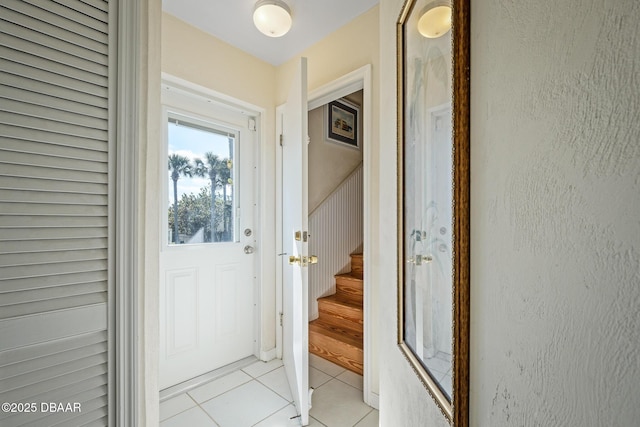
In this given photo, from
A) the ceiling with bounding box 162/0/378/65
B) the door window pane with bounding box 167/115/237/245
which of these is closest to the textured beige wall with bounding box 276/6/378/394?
the ceiling with bounding box 162/0/378/65

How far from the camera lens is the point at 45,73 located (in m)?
0.76

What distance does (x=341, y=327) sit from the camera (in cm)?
236

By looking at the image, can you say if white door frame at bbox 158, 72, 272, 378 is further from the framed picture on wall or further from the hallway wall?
the framed picture on wall

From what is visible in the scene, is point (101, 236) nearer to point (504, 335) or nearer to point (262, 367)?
point (504, 335)

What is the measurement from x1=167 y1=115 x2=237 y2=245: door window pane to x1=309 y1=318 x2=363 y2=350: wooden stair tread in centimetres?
110

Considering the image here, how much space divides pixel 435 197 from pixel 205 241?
5.86 feet

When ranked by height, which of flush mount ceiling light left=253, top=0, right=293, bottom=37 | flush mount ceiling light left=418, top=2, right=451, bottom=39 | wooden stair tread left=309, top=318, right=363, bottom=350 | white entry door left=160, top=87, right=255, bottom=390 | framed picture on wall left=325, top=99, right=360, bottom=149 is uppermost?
flush mount ceiling light left=253, top=0, right=293, bottom=37

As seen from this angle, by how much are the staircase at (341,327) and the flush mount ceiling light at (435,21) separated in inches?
79.6

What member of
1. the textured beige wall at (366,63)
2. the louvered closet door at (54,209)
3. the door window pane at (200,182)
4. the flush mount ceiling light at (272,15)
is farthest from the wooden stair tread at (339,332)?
the flush mount ceiling light at (272,15)

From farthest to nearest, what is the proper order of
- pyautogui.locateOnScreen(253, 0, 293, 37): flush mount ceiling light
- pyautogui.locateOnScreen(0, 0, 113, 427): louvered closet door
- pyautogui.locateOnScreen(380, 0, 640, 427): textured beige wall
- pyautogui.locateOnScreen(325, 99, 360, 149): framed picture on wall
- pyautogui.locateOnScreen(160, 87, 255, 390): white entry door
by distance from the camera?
pyautogui.locateOnScreen(325, 99, 360, 149): framed picture on wall < pyautogui.locateOnScreen(160, 87, 255, 390): white entry door < pyautogui.locateOnScreen(253, 0, 293, 37): flush mount ceiling light < pyautogui.locateOnScreen(0, 0, 113, 427): louvered closet door < pyautogui.locateOnScreen(380, 0, 640, 427): textured beige wall

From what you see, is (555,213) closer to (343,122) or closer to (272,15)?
(272,15)

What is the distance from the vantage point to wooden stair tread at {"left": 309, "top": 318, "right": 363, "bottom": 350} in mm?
2105

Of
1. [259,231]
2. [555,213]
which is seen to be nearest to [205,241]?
[259,231]

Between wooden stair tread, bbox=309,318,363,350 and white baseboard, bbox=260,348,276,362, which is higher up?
wooden stair tread, bbox=309,318,363,350
